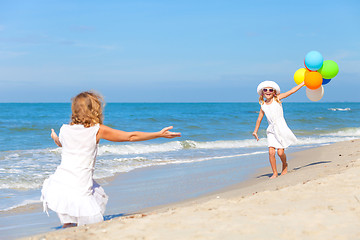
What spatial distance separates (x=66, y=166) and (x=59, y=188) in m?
A: 0.21

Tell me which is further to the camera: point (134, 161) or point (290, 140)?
point (134, 161)

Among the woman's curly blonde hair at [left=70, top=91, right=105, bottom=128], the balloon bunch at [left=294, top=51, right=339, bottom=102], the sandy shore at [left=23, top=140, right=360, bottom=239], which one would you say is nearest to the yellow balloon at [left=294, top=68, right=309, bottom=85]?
the balloon bunch at [left=294, top=51, right=339, bottom=102]

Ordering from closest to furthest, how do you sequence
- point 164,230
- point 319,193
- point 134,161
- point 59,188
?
point 164,230 → point 59,188 → point 319,193 → point 134,161

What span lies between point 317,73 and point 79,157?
5.00 m

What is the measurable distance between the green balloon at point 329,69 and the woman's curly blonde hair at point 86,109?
4.87m

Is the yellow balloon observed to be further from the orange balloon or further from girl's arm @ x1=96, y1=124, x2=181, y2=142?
girl's arm @ x1=96, y1=124, x2=181, y2=142

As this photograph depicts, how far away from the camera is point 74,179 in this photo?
411 centimetres

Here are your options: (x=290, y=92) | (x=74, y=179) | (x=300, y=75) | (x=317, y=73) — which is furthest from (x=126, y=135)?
(x=300, y=75)

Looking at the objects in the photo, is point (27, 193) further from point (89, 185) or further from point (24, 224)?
point (89, 185)

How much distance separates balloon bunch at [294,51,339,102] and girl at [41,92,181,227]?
14.1 ft

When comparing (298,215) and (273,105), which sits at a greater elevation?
(273,105)

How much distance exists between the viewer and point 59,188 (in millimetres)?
4117

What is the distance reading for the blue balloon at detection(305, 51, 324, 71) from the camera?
7.56 metres

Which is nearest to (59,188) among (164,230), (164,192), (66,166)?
(66,166)
